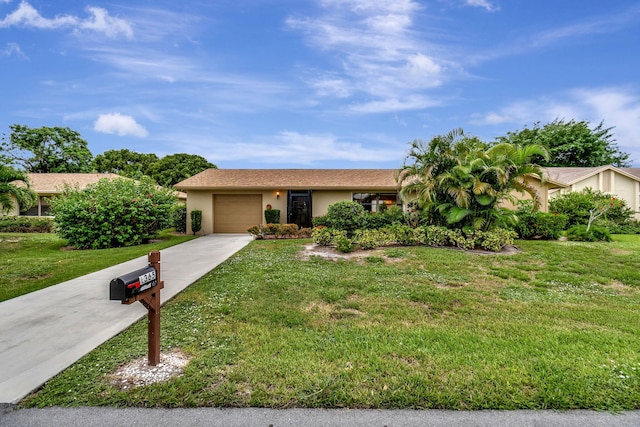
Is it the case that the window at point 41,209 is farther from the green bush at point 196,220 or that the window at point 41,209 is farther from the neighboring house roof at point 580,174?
the neighboring house roof at point 580,174

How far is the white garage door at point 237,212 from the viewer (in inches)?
626

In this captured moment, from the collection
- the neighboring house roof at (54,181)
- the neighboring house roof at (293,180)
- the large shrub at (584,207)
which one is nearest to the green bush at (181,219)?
the neighboring house roof at (293,180)

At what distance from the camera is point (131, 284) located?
2.41 metres

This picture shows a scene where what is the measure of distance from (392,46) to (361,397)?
38.9 ft

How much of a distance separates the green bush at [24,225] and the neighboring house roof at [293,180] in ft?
28.6

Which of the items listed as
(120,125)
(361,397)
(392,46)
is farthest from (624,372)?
(120,125)

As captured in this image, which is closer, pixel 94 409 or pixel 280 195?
pixel 94 409

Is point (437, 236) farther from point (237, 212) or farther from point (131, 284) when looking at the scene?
point (237, 212)

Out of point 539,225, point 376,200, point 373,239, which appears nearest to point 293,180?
point 376,200

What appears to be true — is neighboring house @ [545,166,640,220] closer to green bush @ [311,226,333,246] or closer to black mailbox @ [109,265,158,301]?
green bush @ [311,226,333,246]

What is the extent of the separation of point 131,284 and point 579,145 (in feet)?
111

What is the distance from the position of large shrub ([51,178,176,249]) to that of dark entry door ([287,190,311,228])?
18.0ft

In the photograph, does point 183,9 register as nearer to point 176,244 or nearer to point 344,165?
point 176,244

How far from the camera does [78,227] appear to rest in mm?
10844
